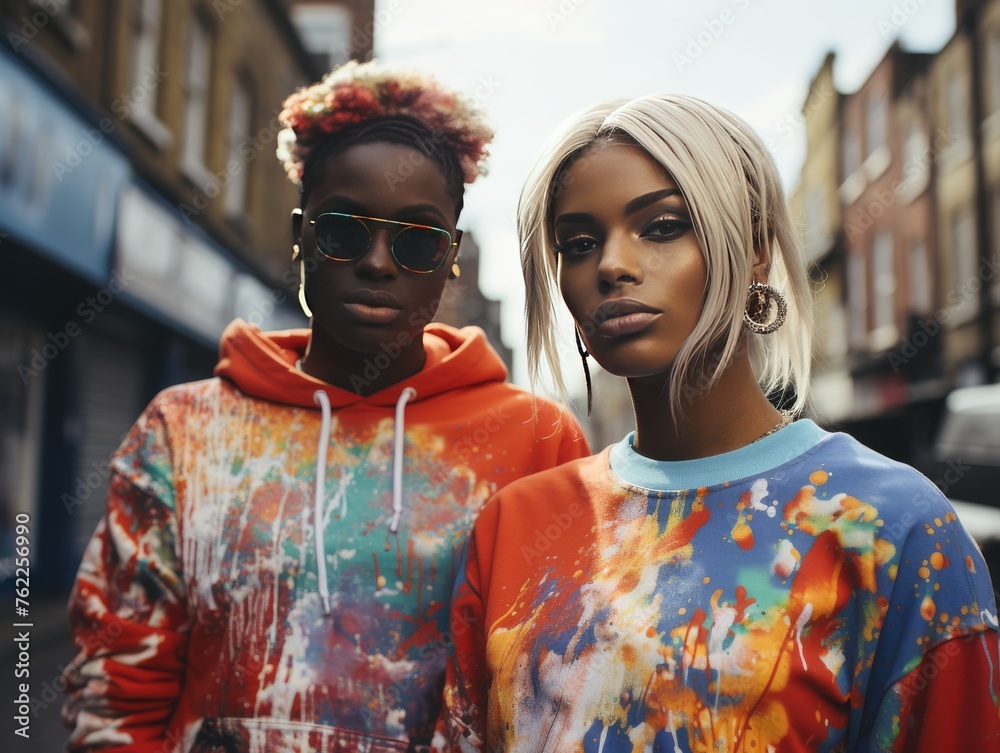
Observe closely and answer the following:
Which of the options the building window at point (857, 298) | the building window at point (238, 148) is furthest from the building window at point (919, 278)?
the building window at point (238, 148)

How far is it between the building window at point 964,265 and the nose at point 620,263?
16542 mm

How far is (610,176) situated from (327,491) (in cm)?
97

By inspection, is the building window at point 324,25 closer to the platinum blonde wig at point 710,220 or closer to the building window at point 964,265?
the building window at point 964,265

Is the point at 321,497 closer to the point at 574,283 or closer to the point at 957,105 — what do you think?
the point at 574,283

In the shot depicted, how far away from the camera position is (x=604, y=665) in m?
1.55

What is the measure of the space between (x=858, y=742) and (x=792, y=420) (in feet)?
1.98

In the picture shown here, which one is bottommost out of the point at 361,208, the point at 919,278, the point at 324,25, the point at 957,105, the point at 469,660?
the point at 469,660

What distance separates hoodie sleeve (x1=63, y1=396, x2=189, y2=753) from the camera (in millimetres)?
1985

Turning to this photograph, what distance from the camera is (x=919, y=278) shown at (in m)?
19.9

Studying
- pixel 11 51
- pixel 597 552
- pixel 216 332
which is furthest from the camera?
pixel 216 332

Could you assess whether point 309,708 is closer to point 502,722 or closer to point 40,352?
point 502,722

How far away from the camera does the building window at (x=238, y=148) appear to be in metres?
13.4

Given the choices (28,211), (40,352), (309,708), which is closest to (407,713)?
(309,708)

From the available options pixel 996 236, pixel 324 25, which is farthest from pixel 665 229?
pixel 324 25
